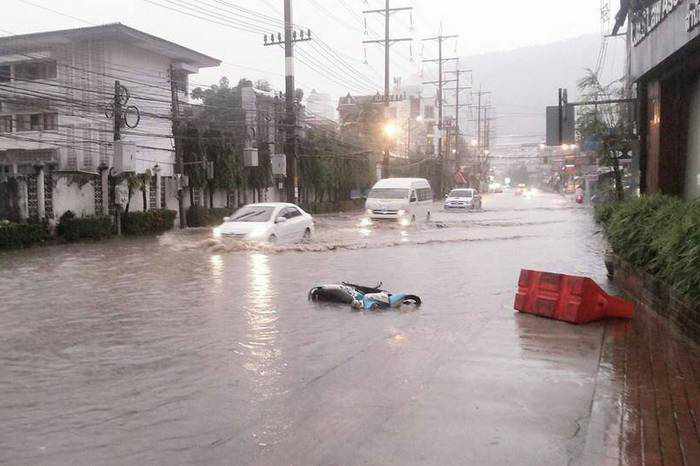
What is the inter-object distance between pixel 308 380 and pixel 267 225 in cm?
1284

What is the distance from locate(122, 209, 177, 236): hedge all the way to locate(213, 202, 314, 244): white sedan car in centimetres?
858

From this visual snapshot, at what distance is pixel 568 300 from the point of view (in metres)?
8.61

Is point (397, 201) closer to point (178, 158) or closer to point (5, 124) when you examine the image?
point (178, 158)

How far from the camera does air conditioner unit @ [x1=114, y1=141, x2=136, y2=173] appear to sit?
24.9m

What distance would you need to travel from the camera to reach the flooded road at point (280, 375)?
4.47 m

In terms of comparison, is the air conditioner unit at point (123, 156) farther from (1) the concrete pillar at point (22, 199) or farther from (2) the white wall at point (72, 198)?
(1) the concrete pillar at point (22, 199)

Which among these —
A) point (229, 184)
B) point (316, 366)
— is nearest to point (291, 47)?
point (229, 184)

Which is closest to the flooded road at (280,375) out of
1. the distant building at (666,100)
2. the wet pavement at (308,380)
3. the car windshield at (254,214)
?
the wet pavement at (308,380)

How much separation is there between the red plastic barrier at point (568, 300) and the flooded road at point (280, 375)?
0.70 feet

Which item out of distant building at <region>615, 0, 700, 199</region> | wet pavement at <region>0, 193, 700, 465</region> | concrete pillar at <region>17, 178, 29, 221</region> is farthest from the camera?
concrete pillar at <region>17, 178, 29, 221</region>

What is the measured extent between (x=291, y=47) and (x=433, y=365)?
77.1ft

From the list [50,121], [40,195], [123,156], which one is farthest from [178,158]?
[40,195]

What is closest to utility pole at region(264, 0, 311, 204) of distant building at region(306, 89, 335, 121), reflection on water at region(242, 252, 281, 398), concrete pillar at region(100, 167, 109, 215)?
concrete pillar at region(100, 167, 109, 215)

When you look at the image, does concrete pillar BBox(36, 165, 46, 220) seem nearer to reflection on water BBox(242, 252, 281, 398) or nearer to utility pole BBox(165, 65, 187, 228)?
utility pole BBox(165, 65, 187, 228)
